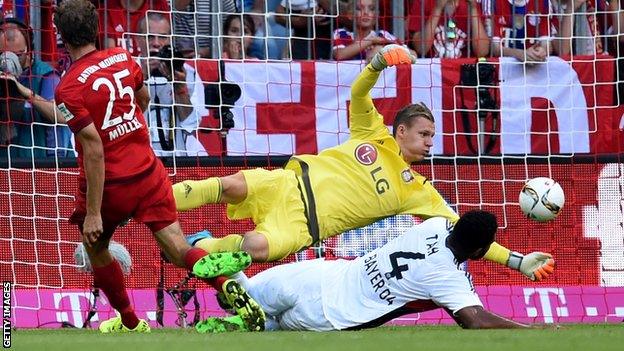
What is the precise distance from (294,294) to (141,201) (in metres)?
1.13

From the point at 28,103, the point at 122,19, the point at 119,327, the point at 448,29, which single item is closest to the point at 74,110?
the point at 119,327

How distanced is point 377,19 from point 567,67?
171 centimetres

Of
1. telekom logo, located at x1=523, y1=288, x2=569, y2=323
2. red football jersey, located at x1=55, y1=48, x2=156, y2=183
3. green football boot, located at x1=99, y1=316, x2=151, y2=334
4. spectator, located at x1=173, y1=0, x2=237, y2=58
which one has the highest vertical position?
spectator, located at x1=173, y1=0, x2=237, y2=58

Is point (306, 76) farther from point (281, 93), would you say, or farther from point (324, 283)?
point (324, 283)

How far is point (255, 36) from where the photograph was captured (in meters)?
12.4

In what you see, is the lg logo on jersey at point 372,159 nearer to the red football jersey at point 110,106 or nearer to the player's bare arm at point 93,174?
A: the red football jersey at point 110,106

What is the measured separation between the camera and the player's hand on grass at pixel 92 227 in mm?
8234

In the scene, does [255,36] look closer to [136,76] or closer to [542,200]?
[542,200]

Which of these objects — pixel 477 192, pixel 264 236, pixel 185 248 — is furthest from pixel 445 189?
pixel 185 248

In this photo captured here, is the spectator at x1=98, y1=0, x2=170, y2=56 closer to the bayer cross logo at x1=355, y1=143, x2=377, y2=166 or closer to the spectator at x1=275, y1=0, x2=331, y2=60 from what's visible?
the spectator at x1=275, y1=0, x2=331, y2=60

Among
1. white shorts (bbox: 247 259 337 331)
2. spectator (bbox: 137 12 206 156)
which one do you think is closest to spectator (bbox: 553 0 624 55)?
spectator (bbox: 137 12 206 156)

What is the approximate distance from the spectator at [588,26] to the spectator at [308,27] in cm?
205

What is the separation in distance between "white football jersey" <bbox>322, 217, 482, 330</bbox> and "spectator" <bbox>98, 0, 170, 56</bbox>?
4.00 meters

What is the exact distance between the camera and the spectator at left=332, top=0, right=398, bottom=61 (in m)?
12.4
